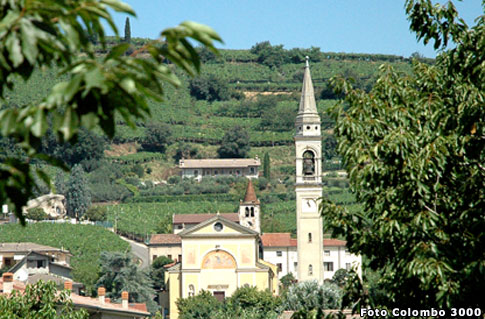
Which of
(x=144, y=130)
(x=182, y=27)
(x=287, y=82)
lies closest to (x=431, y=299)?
(x=182, y=27)

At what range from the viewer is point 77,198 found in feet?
354

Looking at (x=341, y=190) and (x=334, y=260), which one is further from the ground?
(x=341, y=190)

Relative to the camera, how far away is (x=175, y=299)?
210 ft

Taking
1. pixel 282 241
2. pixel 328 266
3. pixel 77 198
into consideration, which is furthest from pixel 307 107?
pixel 77 198

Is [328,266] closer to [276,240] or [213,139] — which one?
[276,240]

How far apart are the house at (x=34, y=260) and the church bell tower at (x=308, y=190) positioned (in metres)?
15.4

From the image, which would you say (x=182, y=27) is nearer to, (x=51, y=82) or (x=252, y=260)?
(x=252, y=260)

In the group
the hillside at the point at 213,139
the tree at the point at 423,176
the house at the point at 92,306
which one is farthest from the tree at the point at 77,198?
the tree at the point at 423,176

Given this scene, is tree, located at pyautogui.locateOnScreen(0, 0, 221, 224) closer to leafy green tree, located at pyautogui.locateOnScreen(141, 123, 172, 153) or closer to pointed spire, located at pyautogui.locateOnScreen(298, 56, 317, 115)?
pointed spire, located at pyautogui.locateOnScreen(298, 56, 317, 115)

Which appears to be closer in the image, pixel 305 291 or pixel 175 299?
pixel 305 291

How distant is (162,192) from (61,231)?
28.1 meters

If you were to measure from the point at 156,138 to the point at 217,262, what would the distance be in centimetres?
6880

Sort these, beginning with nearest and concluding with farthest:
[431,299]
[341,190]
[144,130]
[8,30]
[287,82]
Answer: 1. [8,30]
2. [431,299]
3. [341,190]
4. [144,130]
5. [287,82]

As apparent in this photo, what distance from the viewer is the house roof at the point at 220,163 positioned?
413 feet
